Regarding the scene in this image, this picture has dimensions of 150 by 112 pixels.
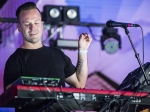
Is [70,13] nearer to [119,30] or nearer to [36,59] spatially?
[119,30]

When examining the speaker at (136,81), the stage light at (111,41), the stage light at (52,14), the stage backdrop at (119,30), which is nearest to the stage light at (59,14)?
the stage light at (52,14)

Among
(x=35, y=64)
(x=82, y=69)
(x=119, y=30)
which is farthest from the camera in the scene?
(x=119, y=30)

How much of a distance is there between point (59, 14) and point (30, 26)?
3.10m

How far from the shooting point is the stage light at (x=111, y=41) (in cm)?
696

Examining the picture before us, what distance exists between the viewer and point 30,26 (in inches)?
146

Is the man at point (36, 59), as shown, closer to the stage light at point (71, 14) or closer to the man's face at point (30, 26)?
the man's face at point (30, 26)

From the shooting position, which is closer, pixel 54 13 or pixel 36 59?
pixel 36 59

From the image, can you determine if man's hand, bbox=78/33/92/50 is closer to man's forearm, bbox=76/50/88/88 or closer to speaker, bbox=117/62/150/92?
man's forearm, bbox=76/50/88/88

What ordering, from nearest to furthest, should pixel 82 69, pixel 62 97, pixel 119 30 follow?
1. pixel 62 97
2. pixel 82 69
3. pixel 119 30

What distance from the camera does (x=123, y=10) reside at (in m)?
7.08

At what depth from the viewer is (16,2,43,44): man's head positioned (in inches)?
146

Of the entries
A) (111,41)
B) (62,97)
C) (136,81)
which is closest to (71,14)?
(111,41)

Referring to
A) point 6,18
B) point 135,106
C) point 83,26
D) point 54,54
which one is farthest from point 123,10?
point 135,106

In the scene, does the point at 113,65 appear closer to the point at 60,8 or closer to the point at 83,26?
the point at 83,26
